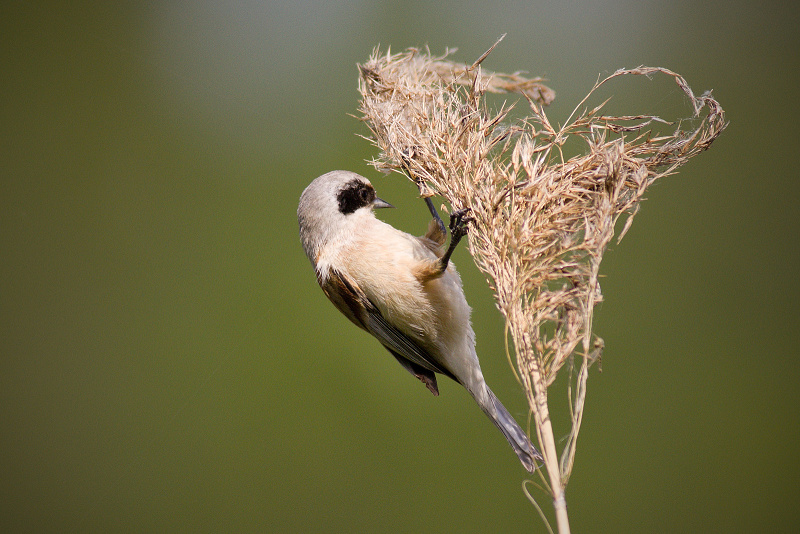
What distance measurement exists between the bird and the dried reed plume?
0.31 m

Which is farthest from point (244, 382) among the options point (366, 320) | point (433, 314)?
point (433, 314)

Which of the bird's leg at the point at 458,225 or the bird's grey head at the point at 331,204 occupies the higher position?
the bird's grey head at the point at 331,204

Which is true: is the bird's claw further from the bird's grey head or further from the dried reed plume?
the bird's grey head

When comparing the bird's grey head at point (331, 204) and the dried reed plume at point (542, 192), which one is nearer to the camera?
the dried reed plume at point (542, 192)

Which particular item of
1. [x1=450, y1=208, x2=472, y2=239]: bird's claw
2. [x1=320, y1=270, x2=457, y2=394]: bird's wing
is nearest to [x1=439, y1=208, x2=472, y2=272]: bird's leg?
[x1=450, y1=208, x2=472, y2=239]: bird's claw

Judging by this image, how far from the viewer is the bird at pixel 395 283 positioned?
137cm

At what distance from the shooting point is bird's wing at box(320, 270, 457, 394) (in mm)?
1454

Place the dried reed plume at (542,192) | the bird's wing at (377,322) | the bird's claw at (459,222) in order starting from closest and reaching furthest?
1. the dried reed plume at (542,192)
2. the bird's claw at (459,222)
3. the bird's wing at (377,322)

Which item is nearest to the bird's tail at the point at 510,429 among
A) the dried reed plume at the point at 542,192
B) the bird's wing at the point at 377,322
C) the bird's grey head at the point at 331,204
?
the bird's wing at the point at 377,322

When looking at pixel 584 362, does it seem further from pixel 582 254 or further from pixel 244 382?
pixel 244 382

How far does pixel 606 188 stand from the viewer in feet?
3.17

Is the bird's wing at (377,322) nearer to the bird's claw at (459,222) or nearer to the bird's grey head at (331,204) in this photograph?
the bird's grey head at (331,204)

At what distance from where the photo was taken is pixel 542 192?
98 centimetres

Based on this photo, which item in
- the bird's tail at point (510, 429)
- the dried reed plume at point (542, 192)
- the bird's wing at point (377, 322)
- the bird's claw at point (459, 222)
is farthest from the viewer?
the bird's wing at point (377, 322)
